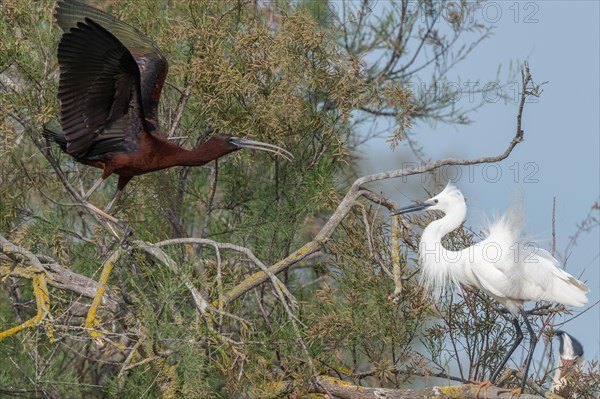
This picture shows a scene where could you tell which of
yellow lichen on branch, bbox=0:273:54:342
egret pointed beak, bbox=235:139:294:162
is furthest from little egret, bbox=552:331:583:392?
yellow lichen on branch, bbox=0:273:54:342

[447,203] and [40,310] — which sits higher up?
[447,203]

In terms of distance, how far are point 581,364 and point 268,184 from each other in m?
2.67

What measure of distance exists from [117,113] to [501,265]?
2.46 meters

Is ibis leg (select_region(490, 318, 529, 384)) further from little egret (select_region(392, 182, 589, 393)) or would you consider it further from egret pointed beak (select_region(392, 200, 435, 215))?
egret pointed beak (select_region(392, 200, 435, 215))

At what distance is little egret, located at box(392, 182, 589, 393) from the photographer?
6.10m

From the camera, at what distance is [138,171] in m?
6.42

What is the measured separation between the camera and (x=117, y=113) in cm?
620

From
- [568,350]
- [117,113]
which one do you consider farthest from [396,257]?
[568,350]

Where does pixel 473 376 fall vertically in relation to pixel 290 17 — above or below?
below

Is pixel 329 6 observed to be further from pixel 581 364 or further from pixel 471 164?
pixel 581 364

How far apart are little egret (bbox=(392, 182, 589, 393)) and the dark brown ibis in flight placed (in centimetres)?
102

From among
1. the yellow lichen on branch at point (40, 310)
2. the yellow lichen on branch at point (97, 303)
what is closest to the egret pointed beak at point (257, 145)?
the yellow lichen on branch at point (97, 303)

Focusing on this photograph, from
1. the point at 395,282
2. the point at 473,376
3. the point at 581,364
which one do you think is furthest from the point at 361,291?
the point at 581,364

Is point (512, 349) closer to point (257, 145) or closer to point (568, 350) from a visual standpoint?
point (568, 350)
